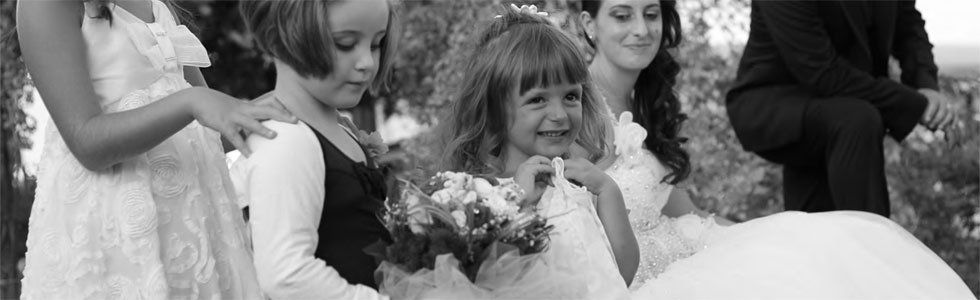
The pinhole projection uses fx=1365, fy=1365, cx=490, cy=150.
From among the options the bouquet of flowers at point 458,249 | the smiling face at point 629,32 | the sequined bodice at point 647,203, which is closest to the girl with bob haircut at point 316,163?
the bouquet of flowers at point 458,249

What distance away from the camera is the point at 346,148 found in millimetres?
2664

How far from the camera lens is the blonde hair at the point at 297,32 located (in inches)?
98.4

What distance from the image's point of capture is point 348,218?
257 cm

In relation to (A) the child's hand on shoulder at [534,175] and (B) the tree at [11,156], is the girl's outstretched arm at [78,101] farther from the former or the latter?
(B) the tree at [11,156]

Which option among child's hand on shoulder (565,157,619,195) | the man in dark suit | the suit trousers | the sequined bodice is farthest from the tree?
child's hand on shoulder (565,157,619,195)

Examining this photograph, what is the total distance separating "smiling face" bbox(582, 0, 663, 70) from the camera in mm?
4430

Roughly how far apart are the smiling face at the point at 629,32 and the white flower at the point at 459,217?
211 centimetres

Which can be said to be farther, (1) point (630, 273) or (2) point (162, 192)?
(1) point (630, 273)

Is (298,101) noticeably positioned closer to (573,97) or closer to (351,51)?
(351,51)

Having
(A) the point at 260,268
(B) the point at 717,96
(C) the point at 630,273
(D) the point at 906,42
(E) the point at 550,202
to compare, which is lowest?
(B) the point at 717,96

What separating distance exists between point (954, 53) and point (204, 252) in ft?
19.2

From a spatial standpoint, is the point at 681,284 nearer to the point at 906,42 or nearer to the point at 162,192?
the point at 162,192

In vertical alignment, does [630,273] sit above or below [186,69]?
below

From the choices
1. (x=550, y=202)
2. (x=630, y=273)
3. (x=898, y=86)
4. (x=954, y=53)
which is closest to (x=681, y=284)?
(x=630, y=273)
